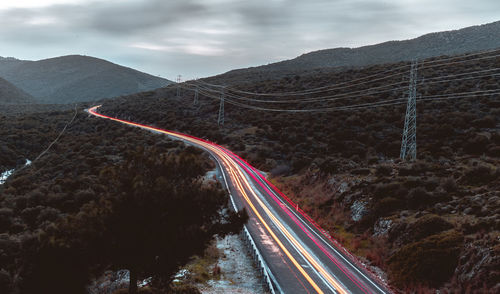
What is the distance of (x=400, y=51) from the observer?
14288 centimetres

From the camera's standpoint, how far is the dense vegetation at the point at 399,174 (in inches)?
736

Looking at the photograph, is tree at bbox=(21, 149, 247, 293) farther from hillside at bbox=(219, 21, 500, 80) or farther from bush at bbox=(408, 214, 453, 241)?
hillside at bbox=(219, 21, 500, 80)

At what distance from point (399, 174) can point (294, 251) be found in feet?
40.4

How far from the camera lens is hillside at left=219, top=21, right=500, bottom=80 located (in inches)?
4847

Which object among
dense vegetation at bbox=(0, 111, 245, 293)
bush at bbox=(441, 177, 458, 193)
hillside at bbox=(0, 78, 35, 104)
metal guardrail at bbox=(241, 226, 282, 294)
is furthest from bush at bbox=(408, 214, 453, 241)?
hillside at bbox=(0, 78, 35, 104)

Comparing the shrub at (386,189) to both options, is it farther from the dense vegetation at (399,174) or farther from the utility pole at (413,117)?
the utility pole at (413,117)

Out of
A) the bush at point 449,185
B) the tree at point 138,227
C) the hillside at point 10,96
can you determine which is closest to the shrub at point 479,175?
the bush at point 449,185

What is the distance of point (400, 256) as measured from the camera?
20531 mm

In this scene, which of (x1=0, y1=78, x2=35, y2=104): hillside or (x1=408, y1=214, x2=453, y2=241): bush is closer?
(x1=408, y1=214, x2=453, y2=241): bush

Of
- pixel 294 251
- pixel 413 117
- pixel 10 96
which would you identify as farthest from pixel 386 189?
pixel 10 96

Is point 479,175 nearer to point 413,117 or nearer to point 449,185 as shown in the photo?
point 449,185

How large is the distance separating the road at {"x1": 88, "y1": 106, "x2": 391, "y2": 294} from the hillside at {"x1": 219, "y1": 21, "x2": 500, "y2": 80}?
300ft

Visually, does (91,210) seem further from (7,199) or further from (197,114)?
(197,114)

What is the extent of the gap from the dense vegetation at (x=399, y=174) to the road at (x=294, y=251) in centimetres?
137
